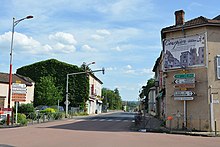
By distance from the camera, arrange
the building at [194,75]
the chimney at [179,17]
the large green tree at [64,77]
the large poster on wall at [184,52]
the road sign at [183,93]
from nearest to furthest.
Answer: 1. the building at [194,75]
2. the road sign at [183,93]
3. the large poster on wall at [184,52]
4. the chimney at [179,17]
5. the large green tree at [64,77]

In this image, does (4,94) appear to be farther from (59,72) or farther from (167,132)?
(167,132)

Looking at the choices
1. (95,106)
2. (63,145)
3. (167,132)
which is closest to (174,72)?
(167,132)

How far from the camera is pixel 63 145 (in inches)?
550

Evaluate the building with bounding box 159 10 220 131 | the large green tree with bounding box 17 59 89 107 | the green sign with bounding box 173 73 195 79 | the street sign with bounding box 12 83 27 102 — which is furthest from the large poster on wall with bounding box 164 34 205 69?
the large green tree with bounding box 17 59 89 107

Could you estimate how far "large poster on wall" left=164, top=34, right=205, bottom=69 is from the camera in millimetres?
23172

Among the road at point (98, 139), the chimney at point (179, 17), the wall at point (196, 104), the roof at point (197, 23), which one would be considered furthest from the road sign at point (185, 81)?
the chimney at point (179, 17)

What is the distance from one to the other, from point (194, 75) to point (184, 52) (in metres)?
2.11

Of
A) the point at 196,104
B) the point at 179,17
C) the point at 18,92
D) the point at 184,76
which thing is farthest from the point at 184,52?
the point at 18,92

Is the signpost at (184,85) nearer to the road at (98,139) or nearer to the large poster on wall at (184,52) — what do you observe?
the large poster on wall at (184,52)

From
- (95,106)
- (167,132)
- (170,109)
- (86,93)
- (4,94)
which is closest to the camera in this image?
(167,132)

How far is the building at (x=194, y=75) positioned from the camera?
22.5 meters

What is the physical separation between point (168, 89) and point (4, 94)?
27173mm

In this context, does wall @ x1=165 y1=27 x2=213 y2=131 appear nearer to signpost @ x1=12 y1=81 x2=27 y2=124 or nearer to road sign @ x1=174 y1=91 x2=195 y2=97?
road sign @ x1=174 y1=91 x2=195 y2=97

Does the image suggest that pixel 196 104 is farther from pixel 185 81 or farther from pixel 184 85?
pixel 185 81
